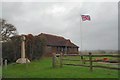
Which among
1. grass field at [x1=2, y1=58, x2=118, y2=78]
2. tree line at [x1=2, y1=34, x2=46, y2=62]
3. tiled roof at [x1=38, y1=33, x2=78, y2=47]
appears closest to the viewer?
grass field at [x1=2, y1=58, x2=118, y2=78]

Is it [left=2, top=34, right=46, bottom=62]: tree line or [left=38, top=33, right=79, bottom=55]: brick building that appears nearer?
[left=2, top=34, right=46, bottom=62]: tree line

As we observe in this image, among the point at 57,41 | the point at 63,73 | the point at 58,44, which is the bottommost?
the point at 63,73

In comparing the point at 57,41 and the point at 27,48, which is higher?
the point at 57,41

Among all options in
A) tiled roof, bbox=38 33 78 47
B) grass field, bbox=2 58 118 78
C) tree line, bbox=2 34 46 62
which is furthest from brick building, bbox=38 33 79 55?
grass field, bbox=2 58 118 78

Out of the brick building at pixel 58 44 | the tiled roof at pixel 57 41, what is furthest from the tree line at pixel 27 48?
the tiled roof at pixel 57 41

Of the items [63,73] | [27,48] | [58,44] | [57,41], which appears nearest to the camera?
[63,73]

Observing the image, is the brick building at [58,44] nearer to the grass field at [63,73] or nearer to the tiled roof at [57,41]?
the tiled roof at [57,41]

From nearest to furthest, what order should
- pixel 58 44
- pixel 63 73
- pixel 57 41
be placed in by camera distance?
pixel 63 73 < pixel 58 44 < pixel 57 41

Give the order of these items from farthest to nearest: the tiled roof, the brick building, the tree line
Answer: the tiled roof < the brick building < the tree line

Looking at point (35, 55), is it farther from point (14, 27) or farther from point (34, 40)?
point (14, 27)

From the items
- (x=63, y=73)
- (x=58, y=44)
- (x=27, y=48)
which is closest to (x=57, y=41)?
(x=58, y=44)

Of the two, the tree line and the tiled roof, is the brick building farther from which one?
the tree line

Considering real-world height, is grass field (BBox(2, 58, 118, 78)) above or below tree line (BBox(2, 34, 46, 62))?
below

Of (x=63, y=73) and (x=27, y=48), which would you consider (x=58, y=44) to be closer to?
(x=27, y=48)
